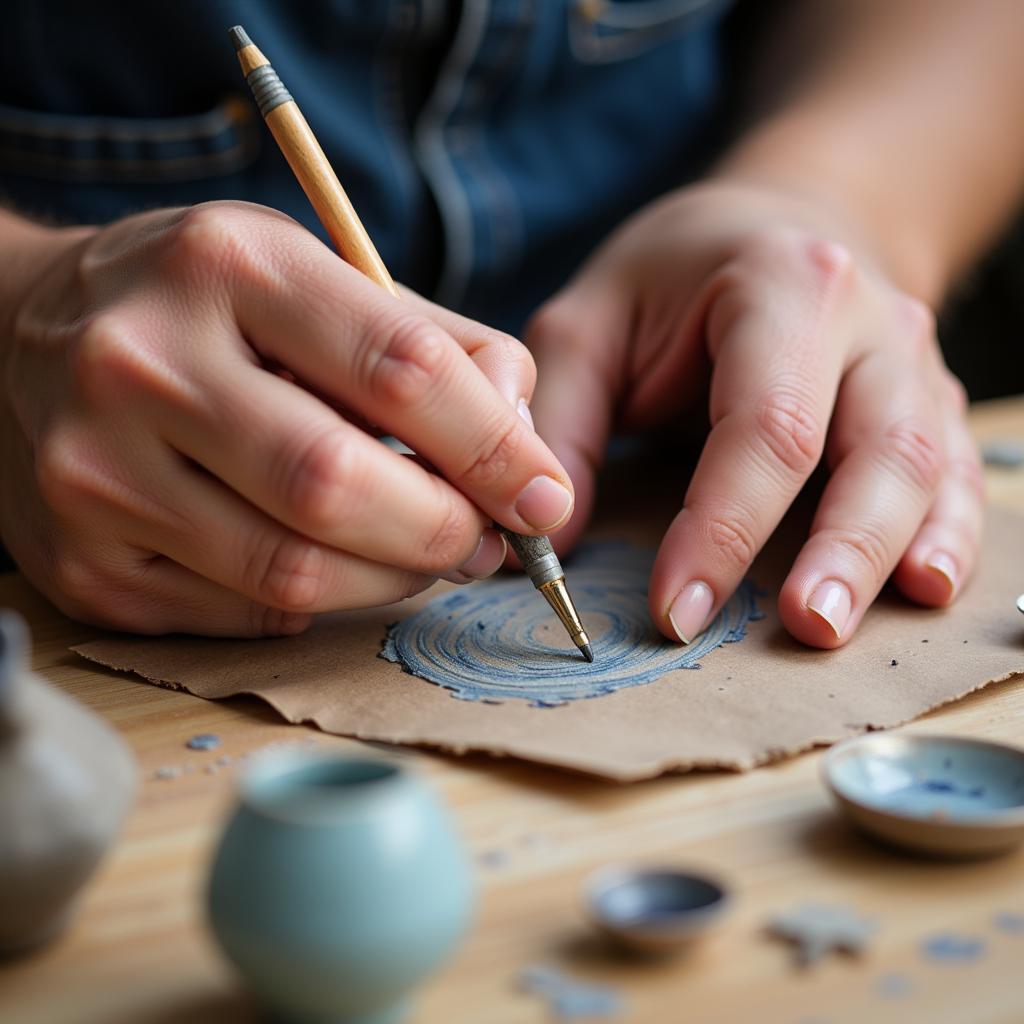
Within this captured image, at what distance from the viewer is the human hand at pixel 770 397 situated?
3.26 ft

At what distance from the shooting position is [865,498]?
104cm

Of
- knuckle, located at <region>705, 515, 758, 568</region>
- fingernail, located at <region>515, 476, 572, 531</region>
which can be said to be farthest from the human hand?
fingernail, located at <region>515, 476, 572, 531</region>

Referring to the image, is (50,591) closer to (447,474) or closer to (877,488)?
(447,474)

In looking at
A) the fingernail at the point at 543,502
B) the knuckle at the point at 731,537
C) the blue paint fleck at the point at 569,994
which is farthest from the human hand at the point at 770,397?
the blue paint fleck at the point at 569,994

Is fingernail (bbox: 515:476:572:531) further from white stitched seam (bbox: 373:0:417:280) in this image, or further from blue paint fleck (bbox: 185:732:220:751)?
white stitched seam (bbox: 373:0:417:280)

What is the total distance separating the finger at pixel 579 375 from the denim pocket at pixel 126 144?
479 millimetres

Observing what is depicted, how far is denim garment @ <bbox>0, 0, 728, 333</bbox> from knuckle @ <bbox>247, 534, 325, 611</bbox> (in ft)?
2.50

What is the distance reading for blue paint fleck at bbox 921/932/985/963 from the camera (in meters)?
0.55

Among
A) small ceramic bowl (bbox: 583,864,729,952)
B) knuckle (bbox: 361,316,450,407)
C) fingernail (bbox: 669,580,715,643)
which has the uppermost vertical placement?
knuckle (bbox: 361,316,450,407)

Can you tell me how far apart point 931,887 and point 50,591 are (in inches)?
30.6

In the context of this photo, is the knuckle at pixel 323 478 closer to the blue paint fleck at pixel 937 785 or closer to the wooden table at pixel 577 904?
the wooden table at pixel 577 904

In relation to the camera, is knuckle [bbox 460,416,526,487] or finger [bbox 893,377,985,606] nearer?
knuckle [bbox 460,416,526,487]

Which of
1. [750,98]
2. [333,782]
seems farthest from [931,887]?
[750,98]

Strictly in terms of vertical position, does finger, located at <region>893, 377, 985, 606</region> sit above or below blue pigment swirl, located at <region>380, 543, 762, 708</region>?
above
